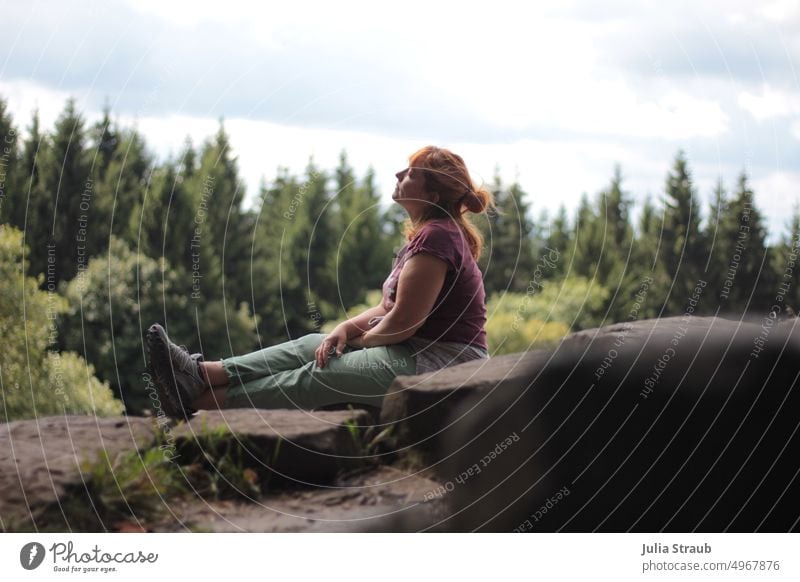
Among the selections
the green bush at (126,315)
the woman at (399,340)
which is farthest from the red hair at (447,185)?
the green bush at (126,315)

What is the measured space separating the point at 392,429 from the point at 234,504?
721 mm

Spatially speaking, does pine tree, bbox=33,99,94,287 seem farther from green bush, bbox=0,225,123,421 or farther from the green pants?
the green pants

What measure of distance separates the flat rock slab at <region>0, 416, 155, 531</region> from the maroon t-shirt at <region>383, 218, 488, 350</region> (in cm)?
130

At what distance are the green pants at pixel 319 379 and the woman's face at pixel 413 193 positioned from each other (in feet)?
2.12

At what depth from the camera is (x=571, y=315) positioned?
2080cm

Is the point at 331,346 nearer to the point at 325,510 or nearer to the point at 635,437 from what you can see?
the point at 325,510

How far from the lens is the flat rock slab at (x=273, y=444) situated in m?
3.87

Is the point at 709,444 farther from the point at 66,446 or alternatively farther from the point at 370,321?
the point at 66,446

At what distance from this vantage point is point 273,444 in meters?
3.87

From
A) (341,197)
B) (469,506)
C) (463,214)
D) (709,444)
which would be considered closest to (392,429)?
(469,506)

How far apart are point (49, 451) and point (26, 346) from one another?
1.81 meters

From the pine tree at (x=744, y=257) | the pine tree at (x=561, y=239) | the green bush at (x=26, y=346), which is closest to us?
the green bush at (x=26, y=346)

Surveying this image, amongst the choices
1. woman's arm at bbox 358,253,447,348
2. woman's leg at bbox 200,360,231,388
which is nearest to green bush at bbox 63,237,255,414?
woman's leg at bbox 200,360,231,388

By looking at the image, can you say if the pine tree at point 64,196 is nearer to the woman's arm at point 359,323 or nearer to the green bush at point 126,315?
the green bush at point 126,315
